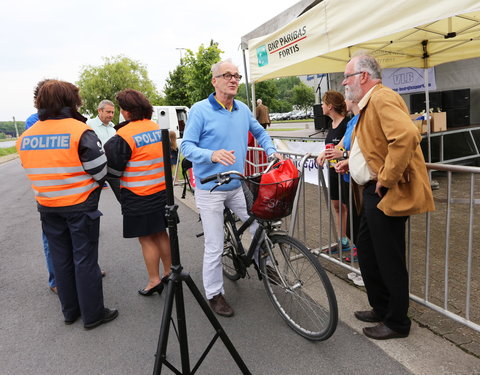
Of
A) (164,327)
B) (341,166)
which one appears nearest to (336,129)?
(341,166)

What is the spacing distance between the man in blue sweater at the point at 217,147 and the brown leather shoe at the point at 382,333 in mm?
1120

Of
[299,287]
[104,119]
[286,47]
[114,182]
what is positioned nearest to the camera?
[299,287]

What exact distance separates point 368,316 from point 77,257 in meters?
2.40

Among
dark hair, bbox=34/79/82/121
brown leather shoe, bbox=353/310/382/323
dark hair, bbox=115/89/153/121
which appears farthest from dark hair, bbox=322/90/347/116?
dark hair, bbox=34/79/82/121

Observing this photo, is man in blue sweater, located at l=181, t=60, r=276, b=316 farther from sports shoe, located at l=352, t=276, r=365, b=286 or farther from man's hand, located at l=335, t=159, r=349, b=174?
sports shoe, located at l=352, t=276, r=365, b=286

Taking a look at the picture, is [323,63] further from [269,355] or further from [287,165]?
[269,355]

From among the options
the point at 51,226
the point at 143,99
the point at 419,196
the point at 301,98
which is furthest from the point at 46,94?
the point at 301,98

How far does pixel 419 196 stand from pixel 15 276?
14.4 feet

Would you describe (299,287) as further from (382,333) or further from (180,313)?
(180,313)

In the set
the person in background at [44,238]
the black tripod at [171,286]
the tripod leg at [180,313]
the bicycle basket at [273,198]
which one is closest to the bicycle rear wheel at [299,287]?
the bicycle basket at [273,198]

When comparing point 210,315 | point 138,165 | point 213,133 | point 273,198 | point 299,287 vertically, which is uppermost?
point 213,133

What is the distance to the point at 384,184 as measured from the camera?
88.0 inches

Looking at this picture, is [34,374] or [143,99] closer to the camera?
[34,374]

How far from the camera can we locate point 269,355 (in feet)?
8.39
